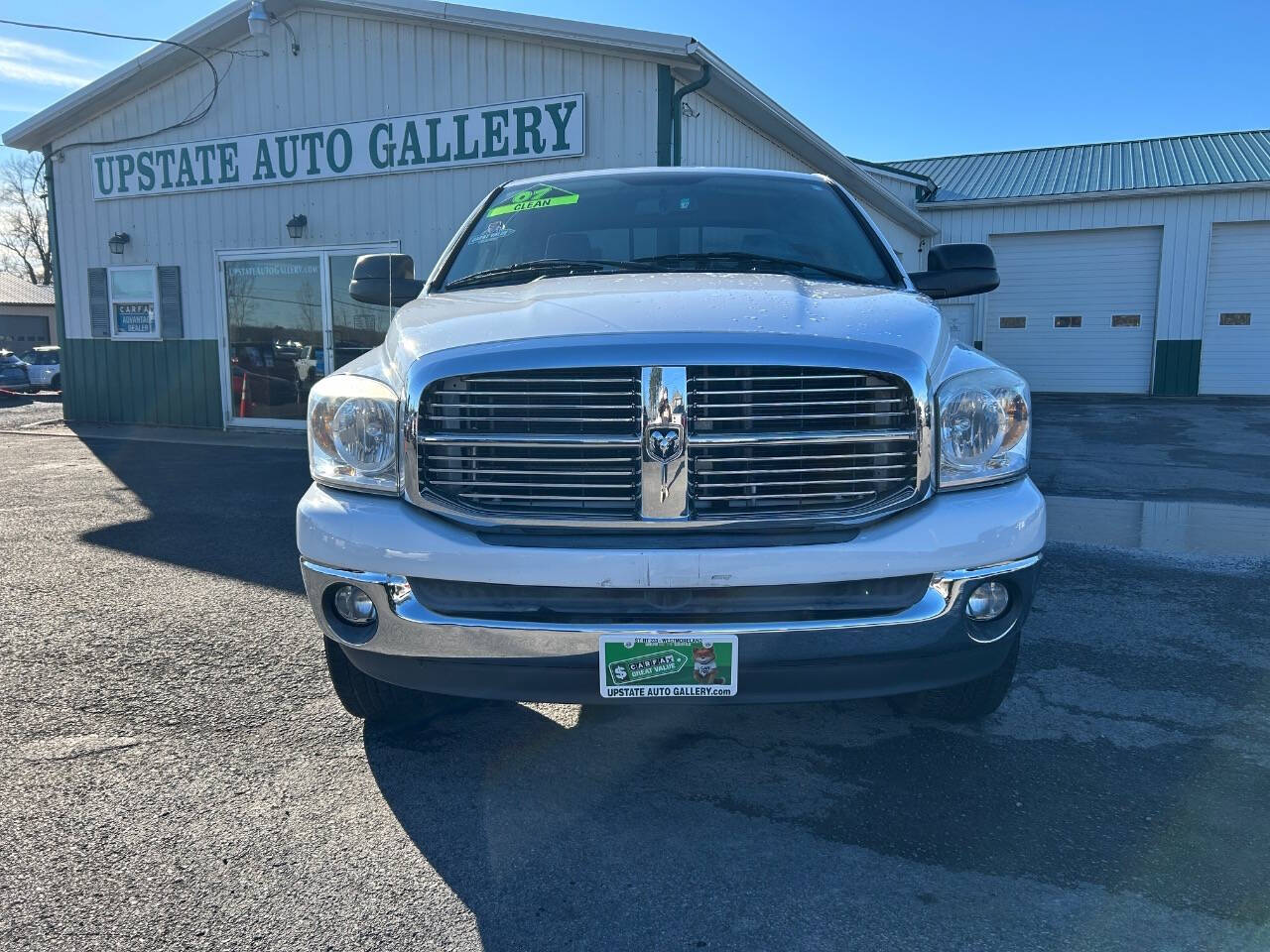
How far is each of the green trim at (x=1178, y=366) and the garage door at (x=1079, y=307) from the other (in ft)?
0.81

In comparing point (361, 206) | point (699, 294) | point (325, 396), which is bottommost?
point (325, 396)

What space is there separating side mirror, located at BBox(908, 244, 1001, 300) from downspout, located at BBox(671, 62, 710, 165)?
6.06 metres

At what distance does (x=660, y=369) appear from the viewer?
238 centimetres

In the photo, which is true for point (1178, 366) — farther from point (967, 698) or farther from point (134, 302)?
point (967, 698)

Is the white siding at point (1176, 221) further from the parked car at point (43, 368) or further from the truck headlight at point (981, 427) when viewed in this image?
the parked car at point (43, 368)

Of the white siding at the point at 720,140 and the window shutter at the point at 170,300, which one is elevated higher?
the white siding at the point at 720,140

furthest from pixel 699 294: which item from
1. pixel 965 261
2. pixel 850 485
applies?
pixel 965 261

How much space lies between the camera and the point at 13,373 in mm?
25406

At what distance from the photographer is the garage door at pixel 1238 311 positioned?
18203 mm

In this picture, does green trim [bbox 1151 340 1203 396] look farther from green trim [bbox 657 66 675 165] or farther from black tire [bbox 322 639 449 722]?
black tire [bbox 322 639 449 722]

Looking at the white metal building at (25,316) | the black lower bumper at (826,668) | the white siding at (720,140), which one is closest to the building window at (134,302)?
the white siding at (720,140)

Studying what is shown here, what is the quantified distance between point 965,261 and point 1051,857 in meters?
2.41

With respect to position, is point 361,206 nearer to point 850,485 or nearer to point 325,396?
point 325,396

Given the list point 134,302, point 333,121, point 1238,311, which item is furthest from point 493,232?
point 1238,311
